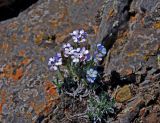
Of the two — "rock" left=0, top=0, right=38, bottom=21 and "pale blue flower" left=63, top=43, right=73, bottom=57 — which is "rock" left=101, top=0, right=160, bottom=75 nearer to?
"pale blue flower" left=63, top=43, right=73, bottom=57

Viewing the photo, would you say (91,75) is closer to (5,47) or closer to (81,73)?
(81,73)

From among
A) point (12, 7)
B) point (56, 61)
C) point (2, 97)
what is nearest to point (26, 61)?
point (2, 97)

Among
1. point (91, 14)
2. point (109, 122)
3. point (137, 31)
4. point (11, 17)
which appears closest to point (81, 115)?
point (109, 122)

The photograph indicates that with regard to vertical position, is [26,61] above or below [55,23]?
below

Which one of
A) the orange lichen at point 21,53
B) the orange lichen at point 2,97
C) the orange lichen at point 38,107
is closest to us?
the orange lichen at point 38,107

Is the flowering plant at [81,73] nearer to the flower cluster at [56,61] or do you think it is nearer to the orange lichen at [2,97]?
the flower cluster at [56,61]

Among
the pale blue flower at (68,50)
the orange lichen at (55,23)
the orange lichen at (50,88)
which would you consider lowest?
the orange lichen at (50,88)

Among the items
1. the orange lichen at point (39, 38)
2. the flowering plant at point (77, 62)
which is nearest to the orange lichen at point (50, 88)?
the flowering plant at point (77, 62)
